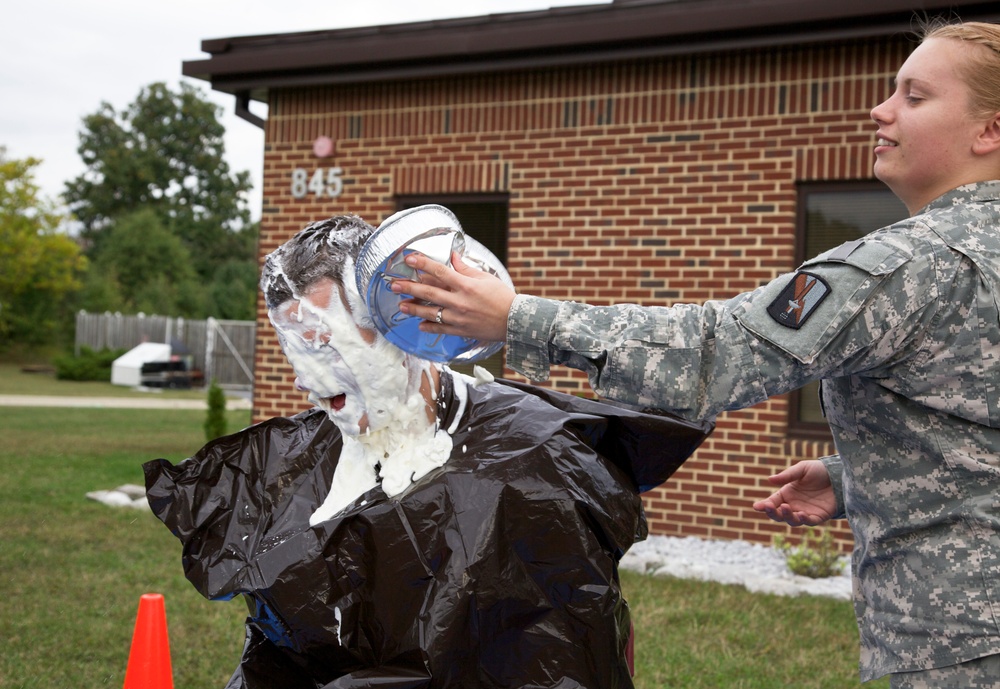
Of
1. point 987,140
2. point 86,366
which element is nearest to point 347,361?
point 987,140

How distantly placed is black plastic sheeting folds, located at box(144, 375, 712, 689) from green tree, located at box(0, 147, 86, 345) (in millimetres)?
31520

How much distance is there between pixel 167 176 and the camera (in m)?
49.8

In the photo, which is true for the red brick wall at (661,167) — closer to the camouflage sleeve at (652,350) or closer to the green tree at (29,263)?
the camouflage sleeve at (652,350)

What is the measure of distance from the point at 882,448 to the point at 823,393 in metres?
0.20

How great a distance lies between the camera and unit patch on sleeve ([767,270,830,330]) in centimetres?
155

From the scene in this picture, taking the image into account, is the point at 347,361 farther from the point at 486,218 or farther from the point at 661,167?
the point at 486,218

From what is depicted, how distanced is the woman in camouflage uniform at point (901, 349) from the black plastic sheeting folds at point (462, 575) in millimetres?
626

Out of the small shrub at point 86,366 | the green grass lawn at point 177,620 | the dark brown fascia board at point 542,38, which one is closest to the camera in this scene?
the green grass lawn at point 177,620

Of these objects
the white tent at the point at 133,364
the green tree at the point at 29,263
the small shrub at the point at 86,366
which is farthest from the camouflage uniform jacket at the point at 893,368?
the green tree at the point at 29,263

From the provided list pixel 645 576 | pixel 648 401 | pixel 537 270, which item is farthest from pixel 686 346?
pixel 537 270

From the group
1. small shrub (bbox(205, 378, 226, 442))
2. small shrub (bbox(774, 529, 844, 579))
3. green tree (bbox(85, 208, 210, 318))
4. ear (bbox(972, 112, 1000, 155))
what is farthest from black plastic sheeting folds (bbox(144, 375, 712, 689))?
green tree (bbox(85, 208, 210, 318))

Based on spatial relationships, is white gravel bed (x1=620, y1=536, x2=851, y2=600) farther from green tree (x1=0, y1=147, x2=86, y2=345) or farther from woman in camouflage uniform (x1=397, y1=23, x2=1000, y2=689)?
green tree (x1=0, y1=147, x2=86, y2=345)

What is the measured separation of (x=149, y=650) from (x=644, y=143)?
482 cm

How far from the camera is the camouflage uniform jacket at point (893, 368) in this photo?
158 cm
